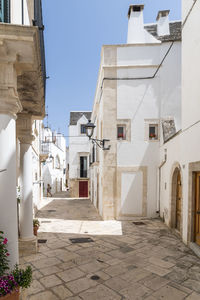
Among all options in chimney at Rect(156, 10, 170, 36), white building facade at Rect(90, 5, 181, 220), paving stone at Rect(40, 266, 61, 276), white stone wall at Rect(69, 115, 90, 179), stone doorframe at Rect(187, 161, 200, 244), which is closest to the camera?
paving stone at Rect(40, 266, 61, 276)

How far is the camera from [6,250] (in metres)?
2.69

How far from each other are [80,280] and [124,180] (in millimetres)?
6018

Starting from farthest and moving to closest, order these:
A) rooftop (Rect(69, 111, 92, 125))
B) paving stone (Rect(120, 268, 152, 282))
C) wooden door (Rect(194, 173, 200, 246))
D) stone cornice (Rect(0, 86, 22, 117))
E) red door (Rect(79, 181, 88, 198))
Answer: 1. rooftop (Rect(69, 111, 92, 125))
2. red door (Rect(79, 181, 88, 198))
3. wooden door (Rect(194, 173, 200, 246))
4. paving stone (Rect(120, 268, 152, 282))
5. stone cornice (Rect(0, 86, 22, 117))

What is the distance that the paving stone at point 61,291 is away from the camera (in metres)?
3.80

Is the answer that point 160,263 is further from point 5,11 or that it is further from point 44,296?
point 5,11

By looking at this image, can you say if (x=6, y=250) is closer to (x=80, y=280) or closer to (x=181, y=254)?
(x=80, y=280)

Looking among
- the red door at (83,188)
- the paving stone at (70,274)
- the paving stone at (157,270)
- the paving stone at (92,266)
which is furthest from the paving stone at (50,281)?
the red door at (83,188)

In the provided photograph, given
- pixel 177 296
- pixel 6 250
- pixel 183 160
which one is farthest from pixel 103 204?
pixel 6 250

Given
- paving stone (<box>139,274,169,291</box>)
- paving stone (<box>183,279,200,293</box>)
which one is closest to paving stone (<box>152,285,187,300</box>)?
paving stone (<box>139,274,169,291</box>)

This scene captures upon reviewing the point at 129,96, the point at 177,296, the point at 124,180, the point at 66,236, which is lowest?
the point at 66,236

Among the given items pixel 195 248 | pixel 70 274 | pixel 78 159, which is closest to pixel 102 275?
pixel 70 274

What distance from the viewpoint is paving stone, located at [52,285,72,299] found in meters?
3.80

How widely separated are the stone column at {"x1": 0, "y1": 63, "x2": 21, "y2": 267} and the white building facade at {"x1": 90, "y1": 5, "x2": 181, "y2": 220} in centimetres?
719

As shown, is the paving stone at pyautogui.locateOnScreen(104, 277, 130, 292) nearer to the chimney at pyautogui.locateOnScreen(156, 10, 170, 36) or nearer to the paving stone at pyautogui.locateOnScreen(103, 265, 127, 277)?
the paving stone at pyautogui.locateOnScreen(103, 265, 127, 277)
